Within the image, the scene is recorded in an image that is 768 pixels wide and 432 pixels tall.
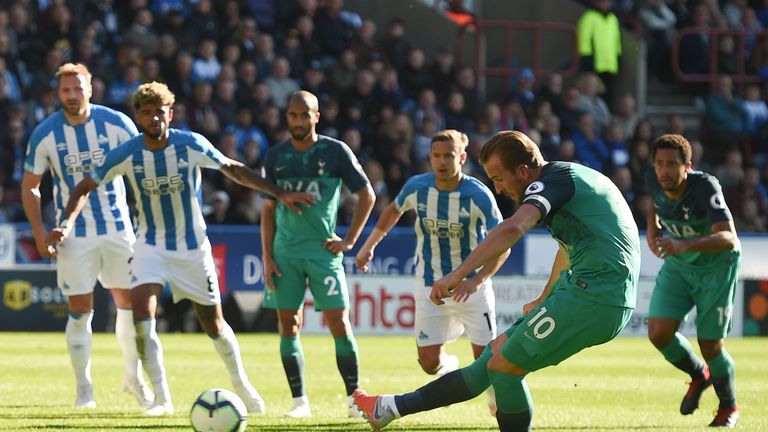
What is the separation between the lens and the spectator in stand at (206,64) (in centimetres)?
2056

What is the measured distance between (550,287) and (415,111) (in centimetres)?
1450

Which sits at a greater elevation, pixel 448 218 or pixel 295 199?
pixel 295 199

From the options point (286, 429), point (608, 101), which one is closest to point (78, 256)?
point (286, 429)

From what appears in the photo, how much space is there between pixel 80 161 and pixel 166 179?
1.02 m

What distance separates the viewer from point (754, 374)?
45.8 ft

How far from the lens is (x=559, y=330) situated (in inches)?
267

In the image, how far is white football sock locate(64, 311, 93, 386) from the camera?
10086 mm

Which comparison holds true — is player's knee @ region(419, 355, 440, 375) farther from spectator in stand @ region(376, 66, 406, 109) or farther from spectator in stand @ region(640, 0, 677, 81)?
spectator in stand @ region(640, 0, 677, 81)

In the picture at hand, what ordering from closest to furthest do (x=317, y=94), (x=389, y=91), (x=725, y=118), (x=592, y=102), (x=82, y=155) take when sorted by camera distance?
(x=82, y=155)
(x=317, y=94)
(x=389, y=91)
(x=592, y=102)
(x=725, y=118)

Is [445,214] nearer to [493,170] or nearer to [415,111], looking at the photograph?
[493,170]

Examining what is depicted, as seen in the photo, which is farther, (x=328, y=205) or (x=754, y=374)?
(x=754, y=374)

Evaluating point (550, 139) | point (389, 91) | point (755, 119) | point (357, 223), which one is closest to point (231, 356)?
point (357, 223)

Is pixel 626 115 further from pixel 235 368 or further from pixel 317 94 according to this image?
pixel 235 368

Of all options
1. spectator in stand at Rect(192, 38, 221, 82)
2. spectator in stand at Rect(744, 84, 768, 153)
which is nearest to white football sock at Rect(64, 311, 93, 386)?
spectator in stand at Rect(192, 38, 221, 82)
